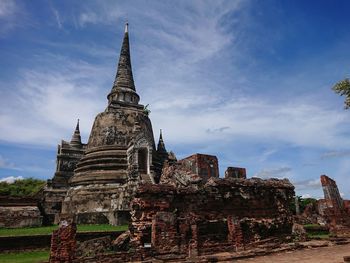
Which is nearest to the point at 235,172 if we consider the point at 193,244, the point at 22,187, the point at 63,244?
the point at 193,244

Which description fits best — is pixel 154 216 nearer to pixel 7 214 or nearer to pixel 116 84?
pixel 7 214

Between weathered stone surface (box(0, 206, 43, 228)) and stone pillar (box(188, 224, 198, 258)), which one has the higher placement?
weathered stone surface (box(0, 206, 43, 228))

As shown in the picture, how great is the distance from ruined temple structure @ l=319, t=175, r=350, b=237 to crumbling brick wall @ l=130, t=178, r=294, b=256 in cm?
551

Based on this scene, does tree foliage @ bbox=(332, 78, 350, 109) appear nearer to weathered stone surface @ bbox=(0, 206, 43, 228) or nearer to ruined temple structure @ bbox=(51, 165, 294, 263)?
ruined temple structure @ bbox=(51, 165, 294, 263)

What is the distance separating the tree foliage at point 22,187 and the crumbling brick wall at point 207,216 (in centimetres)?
3359

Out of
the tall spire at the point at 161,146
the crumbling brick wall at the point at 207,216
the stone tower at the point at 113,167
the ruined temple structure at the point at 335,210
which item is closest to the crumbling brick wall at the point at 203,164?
the crumbling brick wall at the point at 207,216

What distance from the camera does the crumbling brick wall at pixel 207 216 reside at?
8.49 meters

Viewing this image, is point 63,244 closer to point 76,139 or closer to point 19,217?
point 19,217

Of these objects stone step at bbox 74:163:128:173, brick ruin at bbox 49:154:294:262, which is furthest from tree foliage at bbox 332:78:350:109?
stone step at bbox 74:163:128:173

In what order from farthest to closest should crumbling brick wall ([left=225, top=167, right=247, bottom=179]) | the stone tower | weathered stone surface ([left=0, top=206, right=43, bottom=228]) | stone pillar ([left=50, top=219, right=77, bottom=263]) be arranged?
the stone tower, weathered stone surface ([left=0, top=206, right=43, bottom=228]), crumbling brick wall ([left=225, top=167, right=247, bottom=179]), stone pillar ([left=50, top=219, right=77, bottom=263])

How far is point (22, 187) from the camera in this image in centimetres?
4269

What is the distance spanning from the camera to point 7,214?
16922 millimetres

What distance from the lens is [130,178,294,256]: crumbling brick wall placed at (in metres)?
8.49

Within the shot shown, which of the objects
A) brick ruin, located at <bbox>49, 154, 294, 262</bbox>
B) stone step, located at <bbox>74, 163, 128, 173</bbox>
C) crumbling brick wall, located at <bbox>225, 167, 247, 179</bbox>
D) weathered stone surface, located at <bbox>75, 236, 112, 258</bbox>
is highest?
stone step, located at <bbox>74, 163, 128, 173</bbox>
